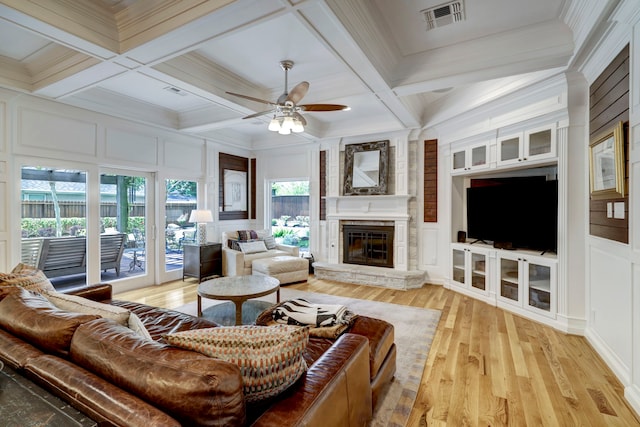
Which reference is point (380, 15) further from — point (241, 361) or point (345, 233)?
point (345, 233)

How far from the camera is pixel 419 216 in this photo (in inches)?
209

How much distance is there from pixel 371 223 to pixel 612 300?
138 inches

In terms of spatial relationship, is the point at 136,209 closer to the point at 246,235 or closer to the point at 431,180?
the point at 246,235

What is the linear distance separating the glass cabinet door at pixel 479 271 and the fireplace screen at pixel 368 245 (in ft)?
4.58

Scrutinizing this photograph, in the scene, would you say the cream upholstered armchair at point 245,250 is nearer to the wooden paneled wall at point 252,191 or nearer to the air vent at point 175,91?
the wooden paneled wall at point 252,191

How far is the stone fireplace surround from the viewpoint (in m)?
5.08

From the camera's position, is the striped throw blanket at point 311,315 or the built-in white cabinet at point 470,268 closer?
the striped throw blanket at point 311,315

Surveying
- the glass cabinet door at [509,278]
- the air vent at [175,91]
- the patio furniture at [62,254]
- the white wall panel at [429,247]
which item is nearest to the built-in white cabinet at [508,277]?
the glass cabinet door at [509,278]

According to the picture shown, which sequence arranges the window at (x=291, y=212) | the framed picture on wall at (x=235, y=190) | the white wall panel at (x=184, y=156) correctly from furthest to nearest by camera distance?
the window at (x=291, y=212) < the framed picture on wall at (x=235, y=190) < the white wall panel at (x=184, y=156)

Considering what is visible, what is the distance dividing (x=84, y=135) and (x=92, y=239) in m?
1.44

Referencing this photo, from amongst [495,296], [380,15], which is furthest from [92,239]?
[495,296]

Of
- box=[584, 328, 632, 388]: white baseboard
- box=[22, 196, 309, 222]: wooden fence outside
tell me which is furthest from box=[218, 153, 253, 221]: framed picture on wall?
box=[584, 328, 632, 388]: white baseboard

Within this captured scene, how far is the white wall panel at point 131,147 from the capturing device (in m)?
4.46

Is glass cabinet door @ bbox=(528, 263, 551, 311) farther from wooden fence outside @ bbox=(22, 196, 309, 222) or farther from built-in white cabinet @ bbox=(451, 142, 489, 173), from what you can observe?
wooden fence outside @ bbox=(22, 196, 309, 222)
